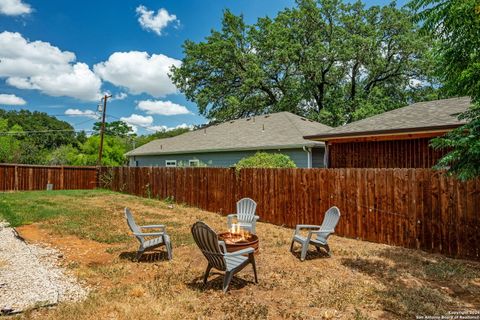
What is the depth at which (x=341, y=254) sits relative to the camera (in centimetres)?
657

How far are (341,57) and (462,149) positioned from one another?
2029cm

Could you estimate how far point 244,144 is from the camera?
16391 millimetres

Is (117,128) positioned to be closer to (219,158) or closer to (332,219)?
(219,158)

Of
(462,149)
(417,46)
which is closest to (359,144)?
(462,149)

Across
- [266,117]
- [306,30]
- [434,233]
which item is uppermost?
[306,30]

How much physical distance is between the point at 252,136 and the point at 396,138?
828cm

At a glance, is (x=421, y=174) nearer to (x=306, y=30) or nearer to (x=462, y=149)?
(x=462, y=149)

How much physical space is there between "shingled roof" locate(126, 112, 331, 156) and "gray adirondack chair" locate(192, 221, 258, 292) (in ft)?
32.0

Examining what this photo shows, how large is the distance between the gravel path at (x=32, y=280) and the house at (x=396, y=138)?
911 cm

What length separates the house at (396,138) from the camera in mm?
9500

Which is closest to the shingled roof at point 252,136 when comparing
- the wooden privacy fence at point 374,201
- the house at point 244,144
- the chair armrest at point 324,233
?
the house at point 244,144

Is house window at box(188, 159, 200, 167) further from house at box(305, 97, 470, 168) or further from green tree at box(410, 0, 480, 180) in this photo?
green tree at box(410, 0, 480, 180)

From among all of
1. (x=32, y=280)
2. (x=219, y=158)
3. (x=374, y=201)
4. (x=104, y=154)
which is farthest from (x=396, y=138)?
(x=104, y=154)

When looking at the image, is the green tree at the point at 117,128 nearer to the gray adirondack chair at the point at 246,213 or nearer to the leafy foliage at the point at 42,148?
the leafy foliage at the point at 42,148
